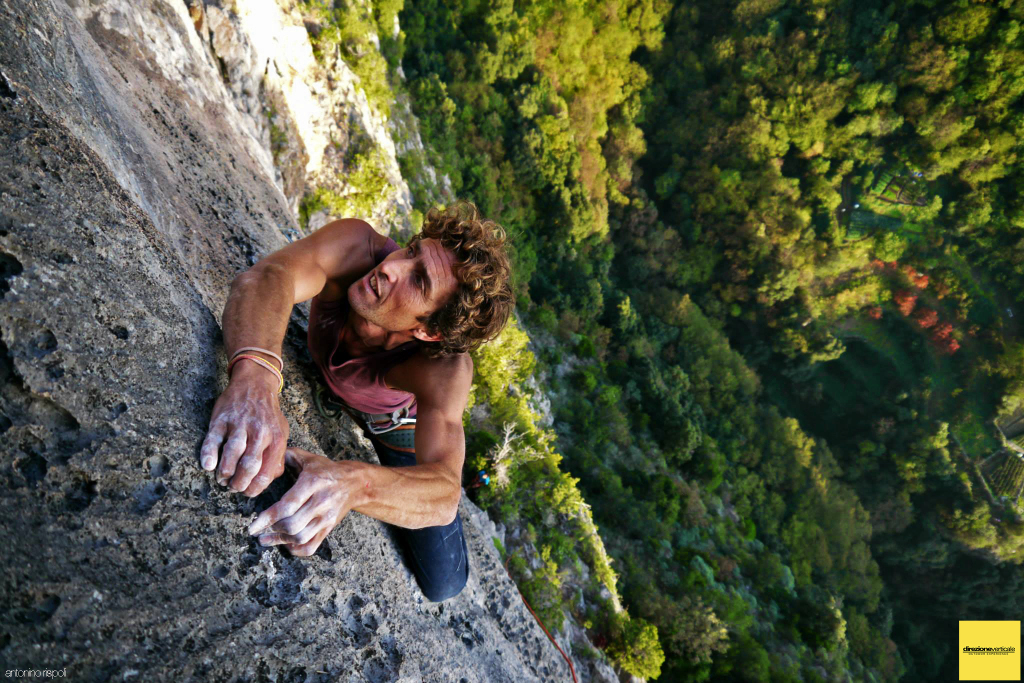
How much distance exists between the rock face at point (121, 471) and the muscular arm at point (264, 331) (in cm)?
12

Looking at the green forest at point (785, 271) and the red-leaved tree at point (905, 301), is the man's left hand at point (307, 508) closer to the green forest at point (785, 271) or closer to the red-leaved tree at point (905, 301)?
the green forest at point (785, 271)

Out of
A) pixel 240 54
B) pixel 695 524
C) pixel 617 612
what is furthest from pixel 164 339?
pixel 695 524

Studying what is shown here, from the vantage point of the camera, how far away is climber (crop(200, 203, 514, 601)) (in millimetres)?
2598

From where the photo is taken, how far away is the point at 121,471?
2.17m

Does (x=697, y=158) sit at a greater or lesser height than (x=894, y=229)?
greater

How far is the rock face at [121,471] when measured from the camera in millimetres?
1945

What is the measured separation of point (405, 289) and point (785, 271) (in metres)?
40.4

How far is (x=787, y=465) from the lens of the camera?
36719 millimetres

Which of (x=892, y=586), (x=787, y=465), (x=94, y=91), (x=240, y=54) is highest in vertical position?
(x=240, y=54)

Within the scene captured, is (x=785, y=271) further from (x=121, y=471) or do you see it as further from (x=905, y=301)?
(x=121, y=471)

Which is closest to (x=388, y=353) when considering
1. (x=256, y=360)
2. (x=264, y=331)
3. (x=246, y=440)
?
(x=264, y=331)

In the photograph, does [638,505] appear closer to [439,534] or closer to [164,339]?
[439,534]

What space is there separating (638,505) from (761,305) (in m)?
21.9

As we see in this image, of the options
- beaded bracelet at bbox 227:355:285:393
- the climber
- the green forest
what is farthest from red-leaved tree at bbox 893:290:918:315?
beaded bracelet at bbox 227:355:285:393
